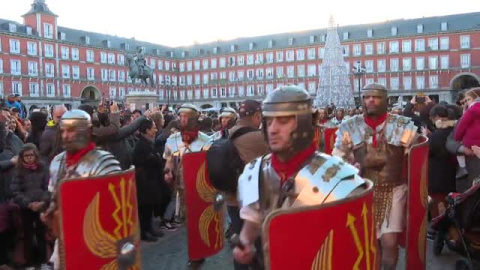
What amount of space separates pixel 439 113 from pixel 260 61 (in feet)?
213

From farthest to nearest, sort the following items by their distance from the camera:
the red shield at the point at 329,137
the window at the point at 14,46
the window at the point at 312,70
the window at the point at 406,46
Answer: the window at the point at 312,70
the window at the point at 406,46
the window at the point at 14,46
the red shield at the point at 329,137

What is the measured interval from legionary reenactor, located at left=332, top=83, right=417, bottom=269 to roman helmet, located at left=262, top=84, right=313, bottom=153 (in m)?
2.08

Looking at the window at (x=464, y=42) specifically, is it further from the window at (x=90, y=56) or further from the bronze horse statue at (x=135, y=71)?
the bronze horse statue at (x=135, y=71)

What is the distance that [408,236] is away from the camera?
13.6ft

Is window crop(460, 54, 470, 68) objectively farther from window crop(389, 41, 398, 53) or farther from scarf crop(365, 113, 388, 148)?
scarf crop(365, 113, 388, 148)

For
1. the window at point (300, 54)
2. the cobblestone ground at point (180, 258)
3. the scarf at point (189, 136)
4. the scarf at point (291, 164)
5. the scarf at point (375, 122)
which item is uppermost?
the window at point (300, 54)

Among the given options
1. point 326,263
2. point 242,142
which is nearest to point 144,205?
point 242,142

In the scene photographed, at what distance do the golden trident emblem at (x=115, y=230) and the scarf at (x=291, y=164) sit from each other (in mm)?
1332

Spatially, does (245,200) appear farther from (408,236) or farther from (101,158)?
(408,236)

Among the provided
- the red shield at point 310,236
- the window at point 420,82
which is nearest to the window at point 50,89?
the window at point 420,82

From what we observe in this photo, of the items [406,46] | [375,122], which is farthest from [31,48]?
[375,122]

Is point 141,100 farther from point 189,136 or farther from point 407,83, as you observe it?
point 407,83

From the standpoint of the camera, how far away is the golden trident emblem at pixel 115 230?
3.38 m

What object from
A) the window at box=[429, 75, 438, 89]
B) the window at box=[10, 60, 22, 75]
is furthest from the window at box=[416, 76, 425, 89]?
the window at box=[10, 60, 22, 75]
